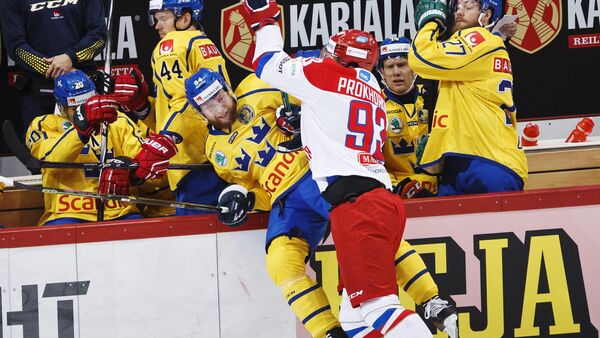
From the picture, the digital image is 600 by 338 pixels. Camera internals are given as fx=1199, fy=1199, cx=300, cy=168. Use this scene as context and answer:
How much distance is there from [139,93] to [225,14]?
968mm

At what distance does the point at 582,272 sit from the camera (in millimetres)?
5062

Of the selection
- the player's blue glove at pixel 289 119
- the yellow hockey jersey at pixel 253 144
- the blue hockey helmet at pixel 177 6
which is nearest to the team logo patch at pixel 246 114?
the yellow hockey jersey at pixel 253 144

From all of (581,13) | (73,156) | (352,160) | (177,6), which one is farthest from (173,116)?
(581,13)

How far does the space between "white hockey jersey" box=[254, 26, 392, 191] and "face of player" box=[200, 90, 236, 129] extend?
568 millimetres

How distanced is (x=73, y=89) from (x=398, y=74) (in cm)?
152

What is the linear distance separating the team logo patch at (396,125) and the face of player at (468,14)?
1.95 ft

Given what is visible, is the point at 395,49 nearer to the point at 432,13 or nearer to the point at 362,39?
the point at 432,13

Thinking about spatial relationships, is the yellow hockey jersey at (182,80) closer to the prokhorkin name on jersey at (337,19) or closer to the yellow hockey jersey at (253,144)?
the yellow hockey jersey at (253,144)

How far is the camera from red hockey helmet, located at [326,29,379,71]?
4.57 m

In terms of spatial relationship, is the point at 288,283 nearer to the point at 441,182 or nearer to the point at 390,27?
the point at 441,182

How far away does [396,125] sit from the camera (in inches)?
221

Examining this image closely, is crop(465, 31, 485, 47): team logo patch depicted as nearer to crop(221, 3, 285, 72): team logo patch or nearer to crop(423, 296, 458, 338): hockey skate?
crop(423, 296, 458, 338): hockey skate

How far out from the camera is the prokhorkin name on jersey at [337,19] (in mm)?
6621

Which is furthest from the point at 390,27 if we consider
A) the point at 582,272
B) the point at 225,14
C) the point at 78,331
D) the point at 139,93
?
the point at 78,331
